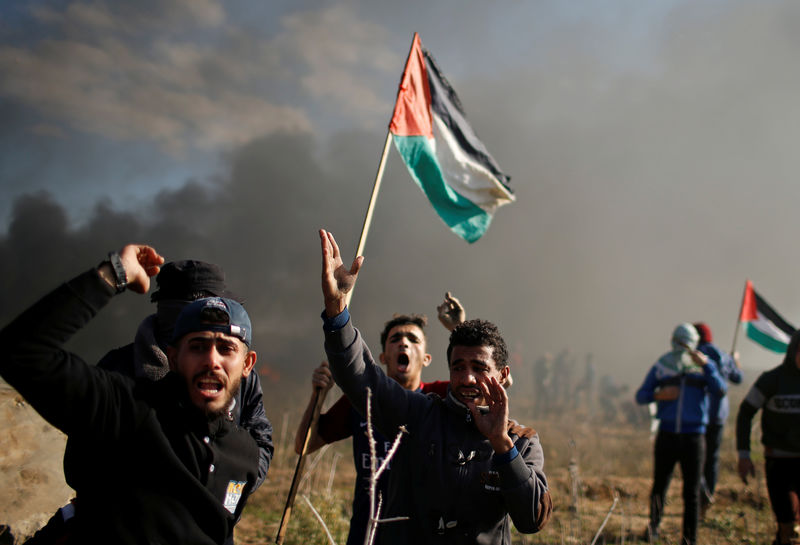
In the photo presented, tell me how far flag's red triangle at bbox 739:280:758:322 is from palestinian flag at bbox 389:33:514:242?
7.30 m

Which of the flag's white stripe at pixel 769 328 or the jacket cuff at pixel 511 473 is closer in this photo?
the jacket cuff at pixel 511 473

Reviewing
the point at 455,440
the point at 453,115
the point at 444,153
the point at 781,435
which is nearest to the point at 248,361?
the point at 455,440

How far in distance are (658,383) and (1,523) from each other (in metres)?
6.55

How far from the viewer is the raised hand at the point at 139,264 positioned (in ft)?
6.40

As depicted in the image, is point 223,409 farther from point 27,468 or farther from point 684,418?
point 684,418

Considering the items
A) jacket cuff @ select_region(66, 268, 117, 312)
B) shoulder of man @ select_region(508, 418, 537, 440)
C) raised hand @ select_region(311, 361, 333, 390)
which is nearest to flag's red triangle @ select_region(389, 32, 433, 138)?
raised hand @ select_region(311, 361, 333, 390)

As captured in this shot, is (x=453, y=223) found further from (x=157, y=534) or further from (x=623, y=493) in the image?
(x=623, y=493)

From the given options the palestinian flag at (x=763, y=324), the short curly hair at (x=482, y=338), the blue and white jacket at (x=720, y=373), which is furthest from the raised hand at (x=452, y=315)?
→ the palestinian flag at (x=763, y=324)

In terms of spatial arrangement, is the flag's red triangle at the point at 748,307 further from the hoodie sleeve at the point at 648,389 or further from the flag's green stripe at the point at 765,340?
the hoodie sleeve at the point at 648,389

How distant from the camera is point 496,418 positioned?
244 centimetres

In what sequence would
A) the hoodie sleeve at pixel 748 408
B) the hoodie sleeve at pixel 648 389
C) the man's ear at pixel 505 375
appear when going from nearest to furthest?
the man's ear at pixel 505 375, the hoodie sleeve at pixel 748 408, the hoodie sleeve at pixel 648 389

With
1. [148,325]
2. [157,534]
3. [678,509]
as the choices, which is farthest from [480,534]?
[678,509]

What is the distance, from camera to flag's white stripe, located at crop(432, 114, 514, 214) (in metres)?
5.78

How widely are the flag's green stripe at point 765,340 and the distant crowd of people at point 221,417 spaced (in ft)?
30.6
